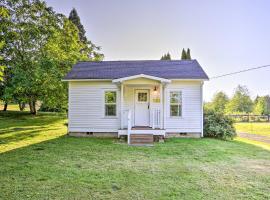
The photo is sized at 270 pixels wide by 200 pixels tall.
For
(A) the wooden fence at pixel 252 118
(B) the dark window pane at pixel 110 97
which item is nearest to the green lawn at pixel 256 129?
(A) the wooden fence at pixel 252 118

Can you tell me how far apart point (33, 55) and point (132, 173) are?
53.6 feet

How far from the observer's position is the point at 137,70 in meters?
12.4

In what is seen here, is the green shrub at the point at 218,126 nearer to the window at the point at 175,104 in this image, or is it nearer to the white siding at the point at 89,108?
the window at the point at 175,104

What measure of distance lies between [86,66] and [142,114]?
4.62 metres

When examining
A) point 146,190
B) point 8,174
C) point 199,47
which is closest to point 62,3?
point 199,47

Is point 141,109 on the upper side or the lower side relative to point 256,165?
upper

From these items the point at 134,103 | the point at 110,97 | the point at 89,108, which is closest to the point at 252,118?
the point at 134,103

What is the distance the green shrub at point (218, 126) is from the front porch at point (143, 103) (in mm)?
2500

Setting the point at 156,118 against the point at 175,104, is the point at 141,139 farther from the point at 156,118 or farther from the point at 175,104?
Result: the point at 175,104

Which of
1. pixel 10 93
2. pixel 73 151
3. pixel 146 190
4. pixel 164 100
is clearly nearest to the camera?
pixel 146 190

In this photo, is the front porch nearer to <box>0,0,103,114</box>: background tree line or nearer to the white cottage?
the white cottage

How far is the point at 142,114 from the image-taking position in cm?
1145

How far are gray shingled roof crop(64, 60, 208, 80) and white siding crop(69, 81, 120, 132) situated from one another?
1.75 ft

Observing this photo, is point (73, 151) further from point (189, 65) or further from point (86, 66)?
point (189, 65)
